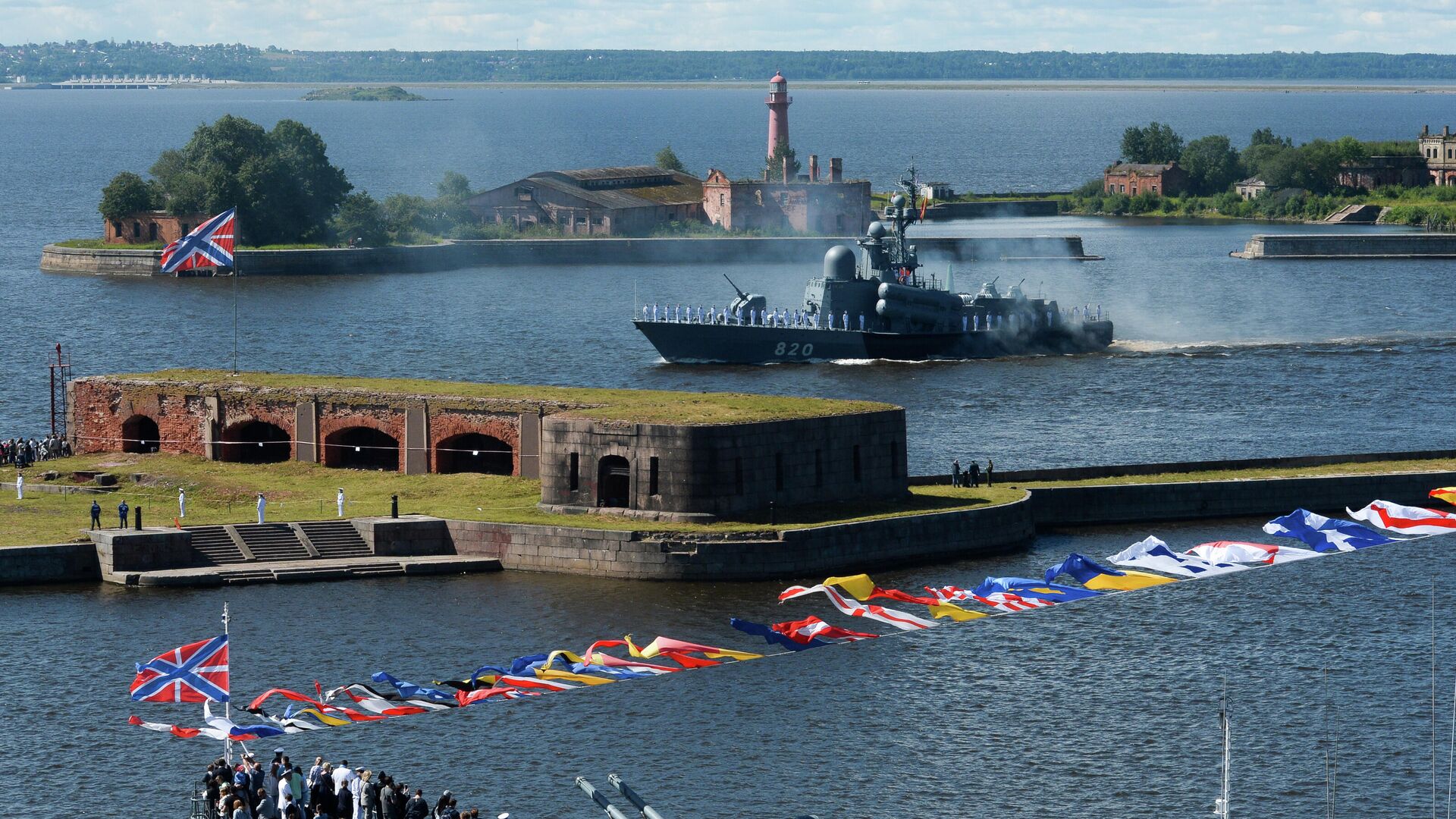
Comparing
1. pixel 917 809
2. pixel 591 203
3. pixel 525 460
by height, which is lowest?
pixel 917 809

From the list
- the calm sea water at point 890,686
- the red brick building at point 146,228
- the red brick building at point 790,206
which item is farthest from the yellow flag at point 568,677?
the red brick building at point 790,206

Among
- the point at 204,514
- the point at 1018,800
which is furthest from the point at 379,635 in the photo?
the point at 1018,800

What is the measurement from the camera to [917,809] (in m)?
40.7

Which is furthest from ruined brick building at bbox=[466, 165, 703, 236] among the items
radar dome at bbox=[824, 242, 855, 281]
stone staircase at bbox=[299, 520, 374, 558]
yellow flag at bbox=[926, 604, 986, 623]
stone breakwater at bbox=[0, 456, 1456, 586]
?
yellow flag at bbox=[926, 604, 986, 623]

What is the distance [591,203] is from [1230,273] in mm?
53264

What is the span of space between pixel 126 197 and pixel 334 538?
343 feet

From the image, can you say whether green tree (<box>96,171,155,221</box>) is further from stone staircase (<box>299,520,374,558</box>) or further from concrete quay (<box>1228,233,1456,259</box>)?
stone staircase (<box>299,520,374,558</box>)

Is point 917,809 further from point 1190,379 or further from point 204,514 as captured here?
point 1190,379

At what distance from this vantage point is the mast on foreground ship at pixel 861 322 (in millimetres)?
109750

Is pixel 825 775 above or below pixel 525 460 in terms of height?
below

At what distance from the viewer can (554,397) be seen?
224 feet

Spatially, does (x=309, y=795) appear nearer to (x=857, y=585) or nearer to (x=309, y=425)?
(x=857, y=585)

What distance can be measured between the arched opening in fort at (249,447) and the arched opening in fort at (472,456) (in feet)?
18.9

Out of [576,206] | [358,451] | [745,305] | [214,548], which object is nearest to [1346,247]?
[576,206]
